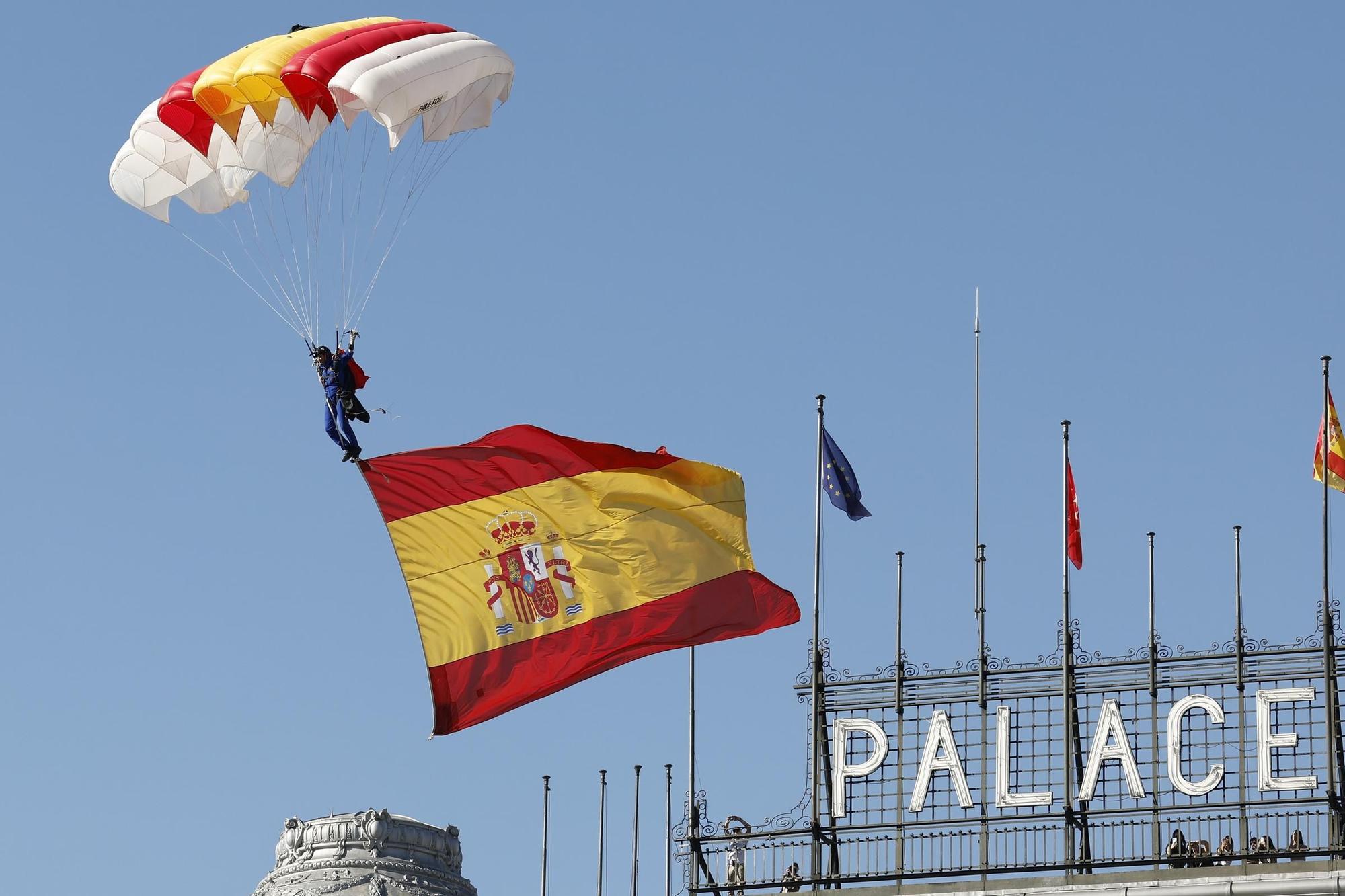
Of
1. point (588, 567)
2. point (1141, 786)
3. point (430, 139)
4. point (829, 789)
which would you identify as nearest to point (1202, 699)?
point (1141, 786)

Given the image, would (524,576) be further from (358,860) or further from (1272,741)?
(1272,741)

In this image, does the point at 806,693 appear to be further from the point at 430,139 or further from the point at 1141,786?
the point at 430,139

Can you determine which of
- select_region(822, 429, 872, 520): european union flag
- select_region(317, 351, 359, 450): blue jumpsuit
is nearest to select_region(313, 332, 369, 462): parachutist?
select_region(317, 351, 359, 450): blue jumpsuit

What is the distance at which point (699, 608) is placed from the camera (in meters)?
44.8

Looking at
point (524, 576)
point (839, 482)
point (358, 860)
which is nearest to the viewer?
point (358, 860)

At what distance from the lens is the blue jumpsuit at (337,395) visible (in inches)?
1729

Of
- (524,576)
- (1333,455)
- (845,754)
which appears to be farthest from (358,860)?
(1333,455)

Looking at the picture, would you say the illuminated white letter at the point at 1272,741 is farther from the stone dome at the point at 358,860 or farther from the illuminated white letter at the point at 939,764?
the stone dome at the point at 358,860

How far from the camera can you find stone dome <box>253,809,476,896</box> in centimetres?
4184

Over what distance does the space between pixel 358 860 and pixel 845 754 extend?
8922 millimetres

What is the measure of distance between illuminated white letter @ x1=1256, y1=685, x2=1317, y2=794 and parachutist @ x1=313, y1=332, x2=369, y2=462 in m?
14.5

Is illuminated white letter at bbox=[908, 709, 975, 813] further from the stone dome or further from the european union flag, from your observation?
the stone dome

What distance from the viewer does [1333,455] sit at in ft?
154

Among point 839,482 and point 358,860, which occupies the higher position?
point 839,482
